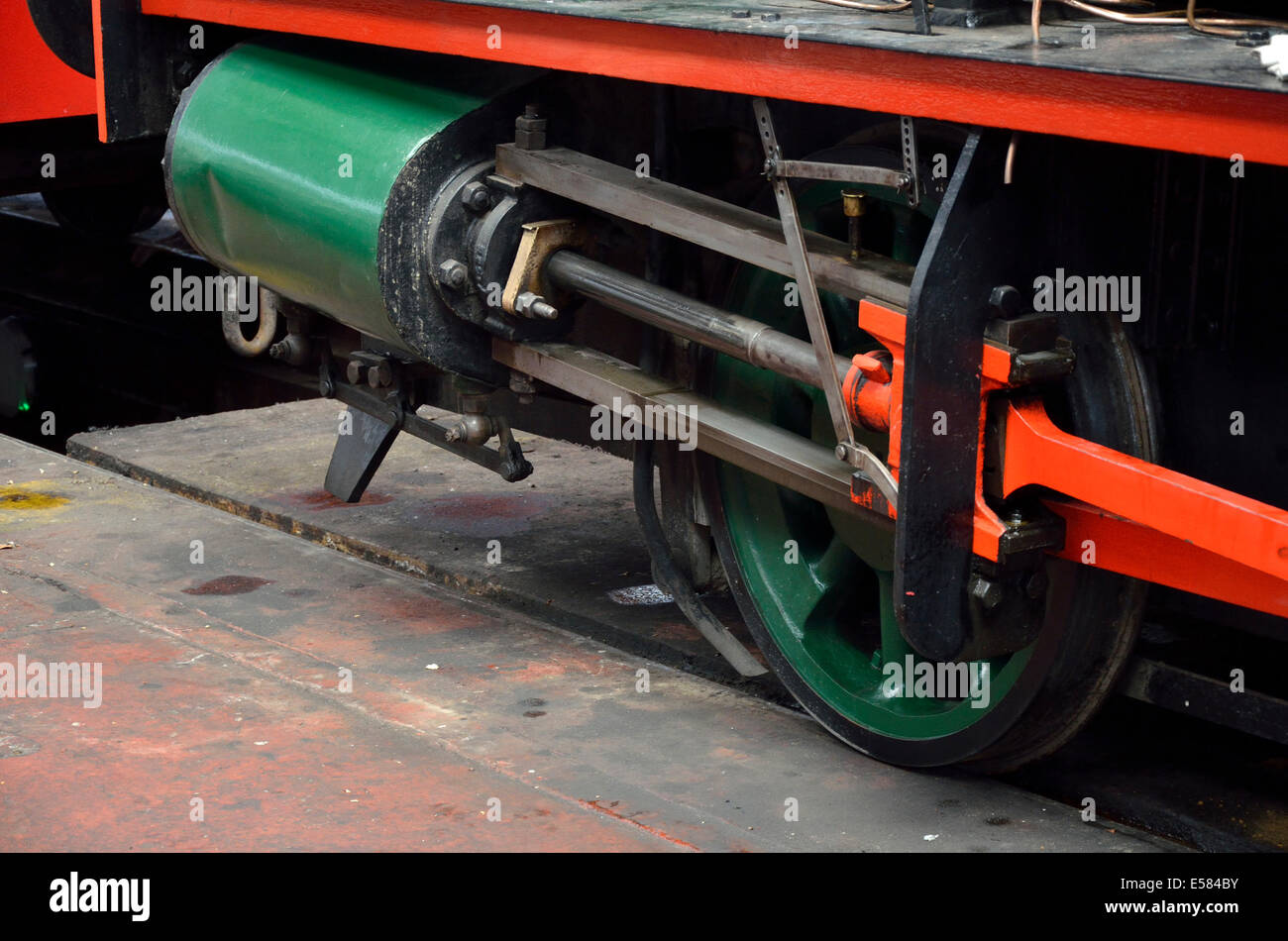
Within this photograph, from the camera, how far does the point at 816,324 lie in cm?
286

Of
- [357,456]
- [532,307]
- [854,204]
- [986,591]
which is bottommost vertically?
[357,456]

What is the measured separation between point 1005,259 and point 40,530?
117 inches

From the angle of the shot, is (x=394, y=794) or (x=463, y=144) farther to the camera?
(x=463, y=144)

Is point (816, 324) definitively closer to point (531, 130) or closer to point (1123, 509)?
point (1123, 509)

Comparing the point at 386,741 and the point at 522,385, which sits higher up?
the point at 522,385

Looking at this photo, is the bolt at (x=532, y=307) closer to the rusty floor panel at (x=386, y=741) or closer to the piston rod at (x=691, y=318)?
the piston rod at (x=691, y=318)

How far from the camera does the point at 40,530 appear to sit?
4.69m

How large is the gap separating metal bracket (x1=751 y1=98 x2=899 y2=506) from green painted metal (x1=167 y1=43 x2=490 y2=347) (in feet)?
2.70

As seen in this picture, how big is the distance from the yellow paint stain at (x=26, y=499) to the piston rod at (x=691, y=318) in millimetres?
2079

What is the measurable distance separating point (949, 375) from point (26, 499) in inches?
126

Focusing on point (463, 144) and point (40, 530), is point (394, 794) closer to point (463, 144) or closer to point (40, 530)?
point (463, 144)

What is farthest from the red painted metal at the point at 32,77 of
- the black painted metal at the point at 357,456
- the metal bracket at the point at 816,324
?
the metal bracket at the point at 816,324

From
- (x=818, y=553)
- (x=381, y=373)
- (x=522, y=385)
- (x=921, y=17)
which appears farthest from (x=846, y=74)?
(x=381, y=373)

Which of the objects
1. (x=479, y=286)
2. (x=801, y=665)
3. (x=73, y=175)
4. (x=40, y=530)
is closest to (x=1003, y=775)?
(x=801, y=665)
